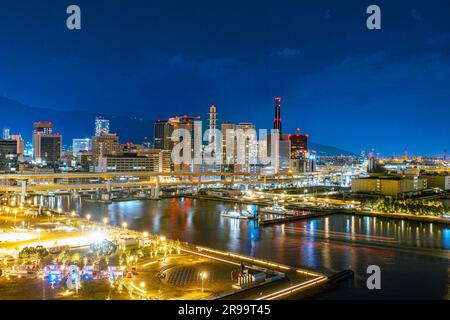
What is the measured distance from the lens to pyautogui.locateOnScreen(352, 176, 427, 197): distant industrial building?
53.1 feet

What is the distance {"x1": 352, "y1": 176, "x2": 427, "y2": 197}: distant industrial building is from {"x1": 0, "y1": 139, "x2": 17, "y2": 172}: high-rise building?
1842 cm

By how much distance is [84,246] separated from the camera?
6.33m

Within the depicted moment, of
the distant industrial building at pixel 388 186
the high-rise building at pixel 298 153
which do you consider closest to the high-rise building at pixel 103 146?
the high-rise building at pixel 298 153

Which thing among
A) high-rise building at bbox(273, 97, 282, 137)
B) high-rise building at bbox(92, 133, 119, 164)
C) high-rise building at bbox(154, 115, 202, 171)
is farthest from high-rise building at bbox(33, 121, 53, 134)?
high-rise building at bbox(273, 97, 282, 137)

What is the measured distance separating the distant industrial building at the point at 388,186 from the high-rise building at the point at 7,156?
60.4ft

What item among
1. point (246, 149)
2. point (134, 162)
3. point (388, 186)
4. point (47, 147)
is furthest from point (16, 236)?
point (47, 147)

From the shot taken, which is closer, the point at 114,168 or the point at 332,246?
the point at 332,246

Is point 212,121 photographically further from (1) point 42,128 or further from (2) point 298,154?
(1) point 42,128

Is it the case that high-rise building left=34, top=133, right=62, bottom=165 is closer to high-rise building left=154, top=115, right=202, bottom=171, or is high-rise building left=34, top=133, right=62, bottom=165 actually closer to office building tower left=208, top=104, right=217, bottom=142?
high-rise building left=154, top=115, right=202, bottom=171

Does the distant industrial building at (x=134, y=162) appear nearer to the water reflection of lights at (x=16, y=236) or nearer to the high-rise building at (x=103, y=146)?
the high-rise building at (x=103, y=146)

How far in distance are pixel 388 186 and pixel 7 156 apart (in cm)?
2003
